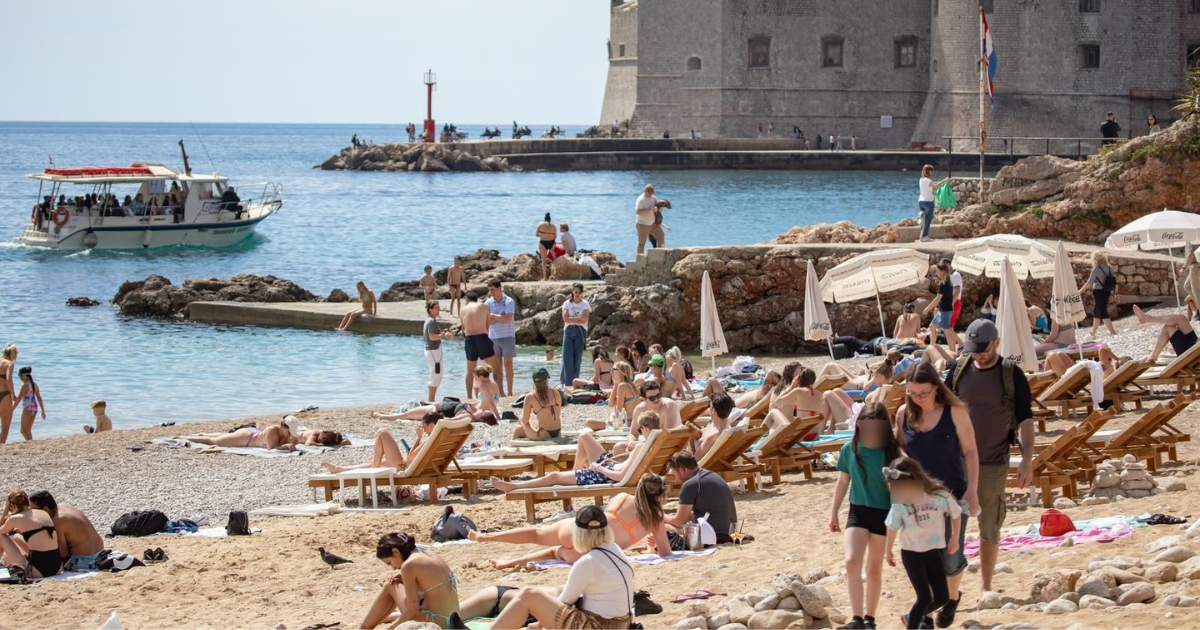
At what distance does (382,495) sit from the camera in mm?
9000

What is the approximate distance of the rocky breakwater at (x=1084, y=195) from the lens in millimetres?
18016

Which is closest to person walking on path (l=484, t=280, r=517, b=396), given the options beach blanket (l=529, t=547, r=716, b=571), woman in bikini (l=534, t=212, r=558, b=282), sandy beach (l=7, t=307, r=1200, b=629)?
sandy beach (l=7, t=307, r=1200, b=629)

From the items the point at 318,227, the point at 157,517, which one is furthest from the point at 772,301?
the point at 318,227

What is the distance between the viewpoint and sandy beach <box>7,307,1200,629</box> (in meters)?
5.68

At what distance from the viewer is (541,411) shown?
10.2 m

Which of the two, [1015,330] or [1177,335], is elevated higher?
[1015,330]

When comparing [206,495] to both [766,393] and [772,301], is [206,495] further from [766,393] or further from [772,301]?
[772,301]

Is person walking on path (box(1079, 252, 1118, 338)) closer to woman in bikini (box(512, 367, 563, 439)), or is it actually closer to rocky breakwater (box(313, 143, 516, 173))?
woman in bikini (box(512, 367, 563, 439))

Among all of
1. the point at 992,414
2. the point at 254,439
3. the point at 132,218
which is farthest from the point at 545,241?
the point at 132,218

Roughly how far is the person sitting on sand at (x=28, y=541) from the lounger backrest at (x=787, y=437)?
4128 mm

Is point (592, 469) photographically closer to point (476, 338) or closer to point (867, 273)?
point (476, 338)

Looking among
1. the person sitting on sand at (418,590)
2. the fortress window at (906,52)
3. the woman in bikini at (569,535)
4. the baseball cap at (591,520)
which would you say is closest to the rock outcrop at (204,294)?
the woman in bikini at (569,535)

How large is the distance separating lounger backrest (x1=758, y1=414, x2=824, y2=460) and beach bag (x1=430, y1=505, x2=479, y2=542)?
6.63ft

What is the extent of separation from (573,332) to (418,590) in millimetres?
8269
